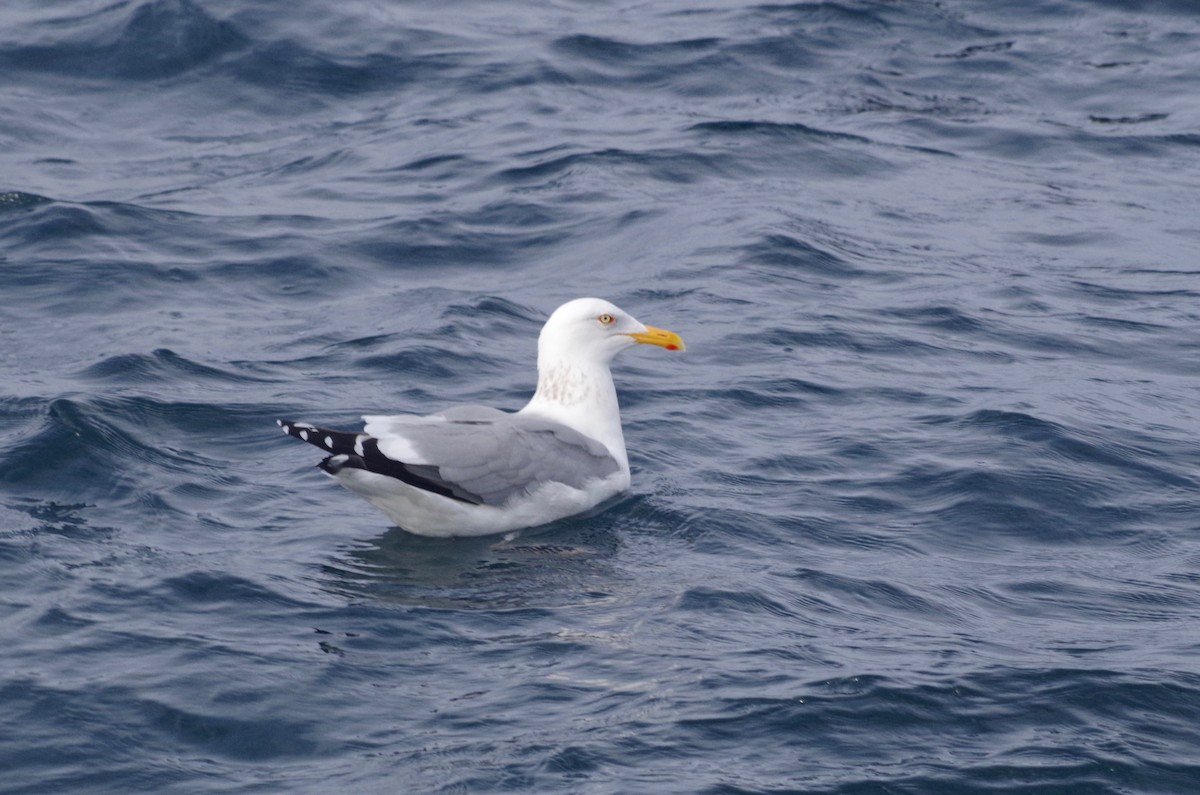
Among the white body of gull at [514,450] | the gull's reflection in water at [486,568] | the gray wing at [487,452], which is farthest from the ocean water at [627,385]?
the gray wing at [487,452]

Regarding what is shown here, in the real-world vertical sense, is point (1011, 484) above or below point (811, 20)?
below

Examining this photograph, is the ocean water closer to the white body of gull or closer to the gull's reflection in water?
the gull's reflection in water

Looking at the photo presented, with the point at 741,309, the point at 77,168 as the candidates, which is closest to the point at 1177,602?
the point at 741,309

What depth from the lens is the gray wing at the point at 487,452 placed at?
8336 millimetres

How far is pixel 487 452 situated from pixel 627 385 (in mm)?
2689

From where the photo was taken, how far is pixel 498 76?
17359 millimetres

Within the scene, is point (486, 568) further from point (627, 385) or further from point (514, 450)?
point (627, 385)

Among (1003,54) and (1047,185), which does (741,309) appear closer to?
(1047,185)

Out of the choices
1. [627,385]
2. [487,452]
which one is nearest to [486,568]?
[487,452]

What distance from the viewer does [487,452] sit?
859 centimetres

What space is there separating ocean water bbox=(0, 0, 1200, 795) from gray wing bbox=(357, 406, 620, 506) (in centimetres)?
28

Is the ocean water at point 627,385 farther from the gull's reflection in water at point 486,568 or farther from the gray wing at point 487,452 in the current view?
the gray wing at point 487,452

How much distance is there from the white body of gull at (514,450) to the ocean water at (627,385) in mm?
182

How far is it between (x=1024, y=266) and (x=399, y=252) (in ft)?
15.1
